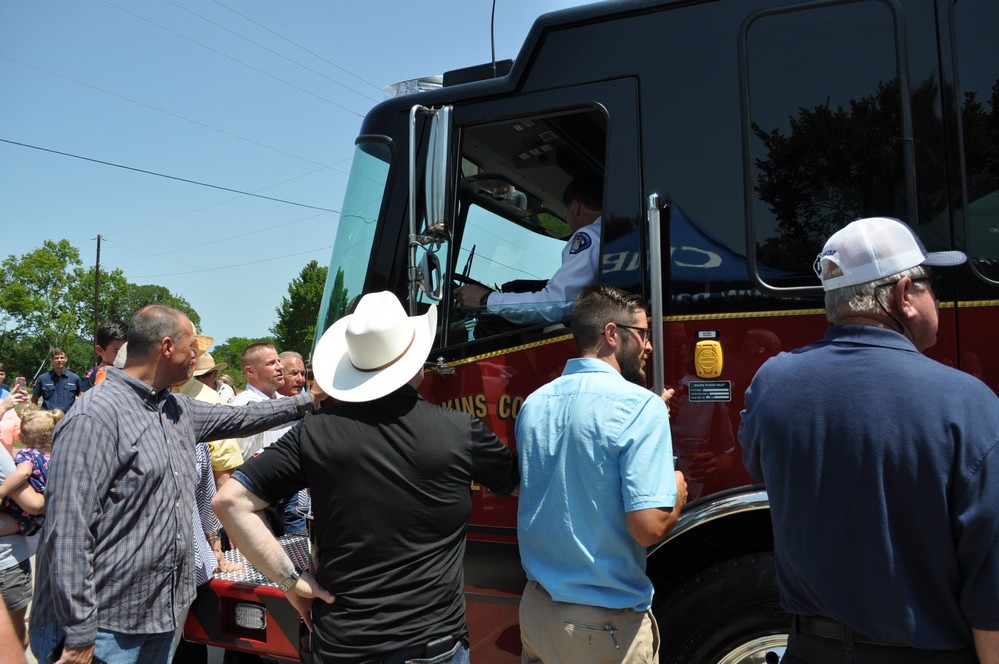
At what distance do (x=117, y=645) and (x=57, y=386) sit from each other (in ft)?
42.9

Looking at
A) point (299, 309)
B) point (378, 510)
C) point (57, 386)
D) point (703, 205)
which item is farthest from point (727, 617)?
point (299, 309)

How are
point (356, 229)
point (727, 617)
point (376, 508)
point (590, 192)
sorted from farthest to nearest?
point (356, 229) < point (590, 192) < point (727, 617) < point (376, 508)

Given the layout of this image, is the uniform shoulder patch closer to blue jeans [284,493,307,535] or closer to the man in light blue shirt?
the man in light blue shirt

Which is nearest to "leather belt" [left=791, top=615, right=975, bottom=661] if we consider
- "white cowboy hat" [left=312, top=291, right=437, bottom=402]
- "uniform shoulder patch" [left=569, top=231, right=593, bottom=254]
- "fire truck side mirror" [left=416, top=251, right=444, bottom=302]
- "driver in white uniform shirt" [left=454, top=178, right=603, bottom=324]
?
"white cowboy hat" [left=312, top=291, right=437, bottom=402]

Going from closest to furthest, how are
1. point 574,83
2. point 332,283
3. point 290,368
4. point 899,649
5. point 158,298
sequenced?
point 899,649
point 574,83
point 332,283
point 290,368
point 158,298

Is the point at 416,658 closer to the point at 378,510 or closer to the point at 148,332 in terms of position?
the point at 378,510

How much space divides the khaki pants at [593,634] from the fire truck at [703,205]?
0.54 meters

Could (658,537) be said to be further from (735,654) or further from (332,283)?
(332,283)

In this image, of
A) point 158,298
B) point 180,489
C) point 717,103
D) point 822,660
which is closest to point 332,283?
point 180,489

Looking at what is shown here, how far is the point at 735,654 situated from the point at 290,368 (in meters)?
3.73

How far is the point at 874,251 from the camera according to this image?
1778mm

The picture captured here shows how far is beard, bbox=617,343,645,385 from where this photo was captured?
2.59 meters

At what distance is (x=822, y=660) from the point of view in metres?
1.76

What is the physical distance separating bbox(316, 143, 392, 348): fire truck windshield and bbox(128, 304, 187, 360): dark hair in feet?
2.87
